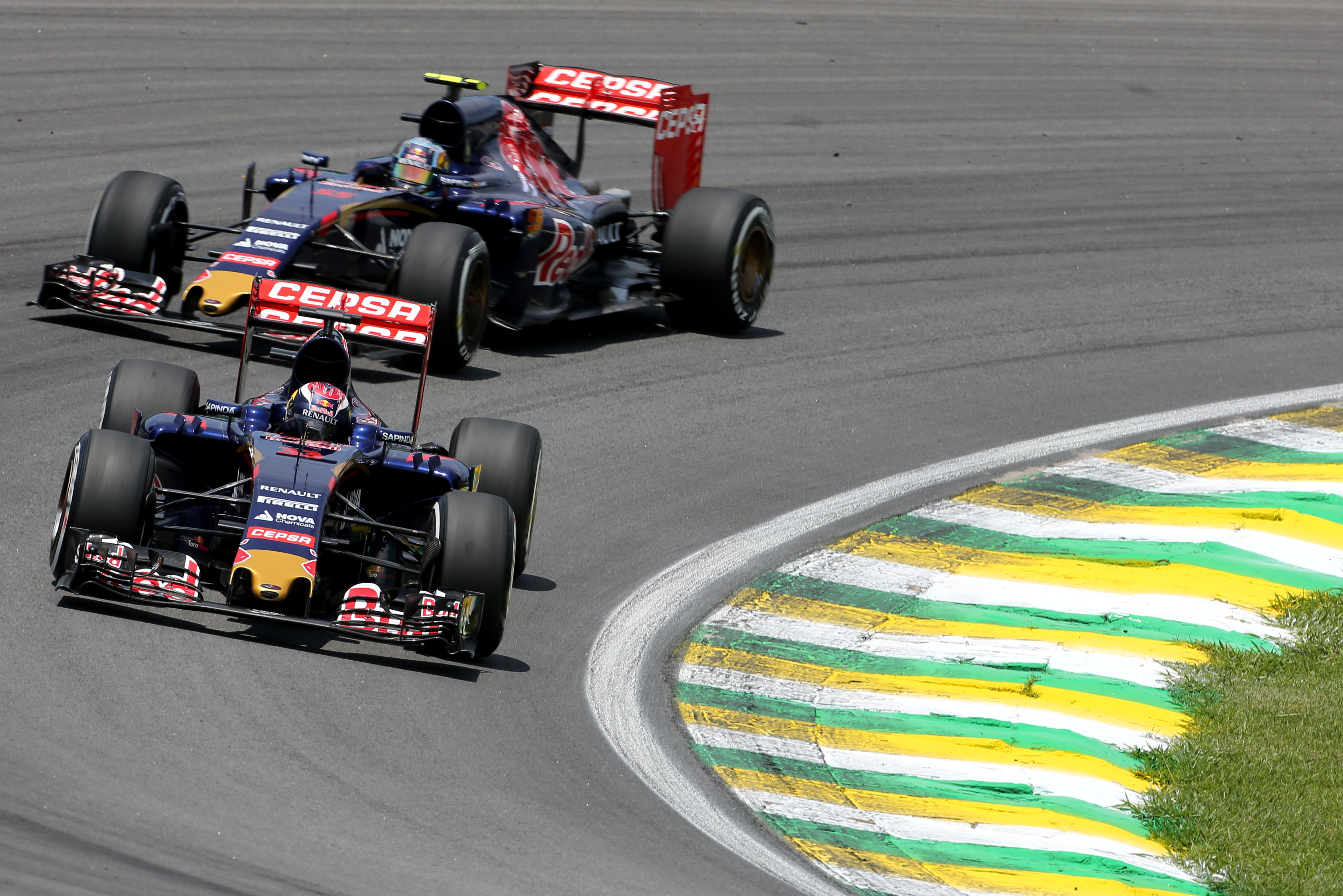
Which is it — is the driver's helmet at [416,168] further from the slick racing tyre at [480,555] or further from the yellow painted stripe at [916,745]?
the yellow painted stripe at [916,745]

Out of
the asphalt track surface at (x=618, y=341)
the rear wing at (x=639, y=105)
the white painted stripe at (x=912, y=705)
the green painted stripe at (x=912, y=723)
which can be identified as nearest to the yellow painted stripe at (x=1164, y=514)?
the asphalt track surface at (x=618, y=341)

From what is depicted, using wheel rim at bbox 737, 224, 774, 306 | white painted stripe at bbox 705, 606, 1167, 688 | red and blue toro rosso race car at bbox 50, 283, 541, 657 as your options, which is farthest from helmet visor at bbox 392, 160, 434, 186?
white painted stripe at bbox 705, 606, 1167, 688

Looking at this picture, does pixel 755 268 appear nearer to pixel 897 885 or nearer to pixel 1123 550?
pixel 1123 550

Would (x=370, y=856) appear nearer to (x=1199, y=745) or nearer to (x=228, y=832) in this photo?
(x=228, y=832)

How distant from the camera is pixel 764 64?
2170cm

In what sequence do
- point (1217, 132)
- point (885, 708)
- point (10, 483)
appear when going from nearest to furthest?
1. point (885, 708)
2. point (10, 483)
3. point (1217, 132)

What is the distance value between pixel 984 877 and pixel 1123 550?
388 centimetres

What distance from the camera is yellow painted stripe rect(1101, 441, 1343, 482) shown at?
11.3m

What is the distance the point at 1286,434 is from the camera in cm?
1236

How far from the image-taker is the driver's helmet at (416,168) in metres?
12.4

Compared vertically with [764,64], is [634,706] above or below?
below

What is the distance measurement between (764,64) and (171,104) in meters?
7.43

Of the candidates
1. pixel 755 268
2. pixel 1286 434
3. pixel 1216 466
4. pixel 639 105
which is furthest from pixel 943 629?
pixel 639 105

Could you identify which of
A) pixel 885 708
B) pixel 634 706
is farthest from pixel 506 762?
pixel 885 708
